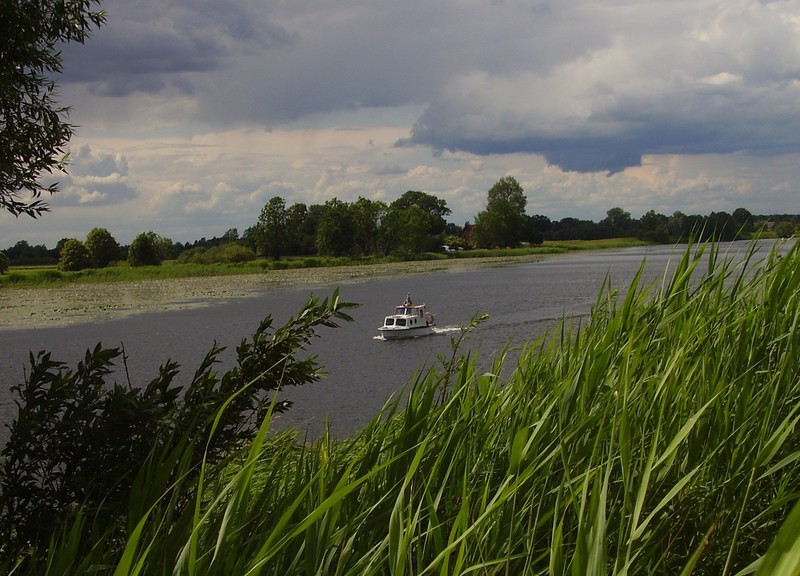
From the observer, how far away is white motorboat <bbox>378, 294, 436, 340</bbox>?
1175 inches

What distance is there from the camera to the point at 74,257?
7081 cm

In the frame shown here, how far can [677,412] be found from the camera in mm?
3096

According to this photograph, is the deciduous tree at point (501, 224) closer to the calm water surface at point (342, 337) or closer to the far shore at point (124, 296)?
the far shore at point (124, 296)

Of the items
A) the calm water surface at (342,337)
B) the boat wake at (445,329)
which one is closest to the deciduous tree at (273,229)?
the calm water surface at (342,337)

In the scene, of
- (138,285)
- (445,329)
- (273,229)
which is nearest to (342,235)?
(273,229)

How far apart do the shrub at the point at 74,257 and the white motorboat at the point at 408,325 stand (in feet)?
159

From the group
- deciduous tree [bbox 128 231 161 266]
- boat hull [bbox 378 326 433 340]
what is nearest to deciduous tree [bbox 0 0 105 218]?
boat hull [bbox 378 326 433 340]

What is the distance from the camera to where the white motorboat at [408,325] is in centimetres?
2984

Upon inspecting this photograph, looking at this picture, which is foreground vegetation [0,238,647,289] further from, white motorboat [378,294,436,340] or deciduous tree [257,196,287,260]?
white motorboat [378,294,436,340]

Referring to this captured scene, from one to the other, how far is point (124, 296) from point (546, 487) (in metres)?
50.8

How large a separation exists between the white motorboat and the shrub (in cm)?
4845

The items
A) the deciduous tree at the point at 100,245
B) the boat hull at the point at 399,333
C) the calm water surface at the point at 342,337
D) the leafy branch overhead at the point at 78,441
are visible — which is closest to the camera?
the leafy branch overhead at the point at 78,441

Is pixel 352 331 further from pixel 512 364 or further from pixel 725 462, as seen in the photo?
pixel 725 462

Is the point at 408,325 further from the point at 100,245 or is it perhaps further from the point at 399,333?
the point at 100,245
